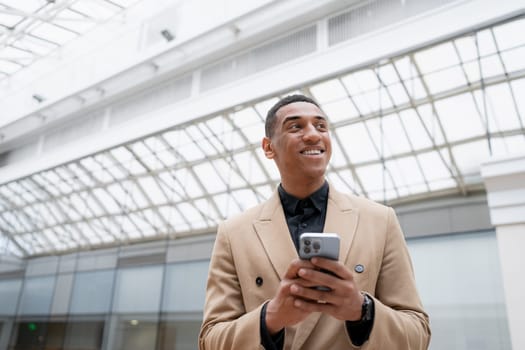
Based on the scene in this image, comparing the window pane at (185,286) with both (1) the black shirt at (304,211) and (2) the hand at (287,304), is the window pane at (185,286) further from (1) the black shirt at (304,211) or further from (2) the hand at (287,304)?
(2) the hand at (287,304)

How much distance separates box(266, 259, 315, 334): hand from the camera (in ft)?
4.81

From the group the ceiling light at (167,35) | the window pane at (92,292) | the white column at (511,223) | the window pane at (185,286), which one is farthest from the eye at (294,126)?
the window pane at (92,292)

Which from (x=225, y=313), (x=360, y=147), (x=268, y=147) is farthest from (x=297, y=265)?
(x=360, y=147)

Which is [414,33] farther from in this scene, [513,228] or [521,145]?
[513,228]

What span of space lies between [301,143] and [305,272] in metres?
0.81

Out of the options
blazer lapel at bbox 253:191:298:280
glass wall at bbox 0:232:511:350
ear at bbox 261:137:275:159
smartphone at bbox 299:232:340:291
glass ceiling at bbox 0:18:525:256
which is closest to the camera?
smartphone at bbox 299:232:340:291

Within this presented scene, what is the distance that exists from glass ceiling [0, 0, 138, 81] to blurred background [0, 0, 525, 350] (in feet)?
Result: 0.25

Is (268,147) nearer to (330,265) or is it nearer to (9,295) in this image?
(330,265)

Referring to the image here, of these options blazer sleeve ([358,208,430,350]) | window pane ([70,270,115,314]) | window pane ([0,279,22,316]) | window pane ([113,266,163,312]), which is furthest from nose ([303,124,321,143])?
window pane ([0,279,22,316])

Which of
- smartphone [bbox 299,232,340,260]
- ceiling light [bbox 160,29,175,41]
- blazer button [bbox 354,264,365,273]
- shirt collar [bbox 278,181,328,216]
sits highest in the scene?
ceiling light [bbox 160,29,175,41]

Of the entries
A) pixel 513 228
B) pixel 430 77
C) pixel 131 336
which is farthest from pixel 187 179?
pixel 513 228

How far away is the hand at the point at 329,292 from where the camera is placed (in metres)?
1.43

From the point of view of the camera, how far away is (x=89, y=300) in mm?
14656

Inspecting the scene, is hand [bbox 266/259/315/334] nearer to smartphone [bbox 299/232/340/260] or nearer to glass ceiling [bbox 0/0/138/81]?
smartphone [bbox 299/232/340/260]
